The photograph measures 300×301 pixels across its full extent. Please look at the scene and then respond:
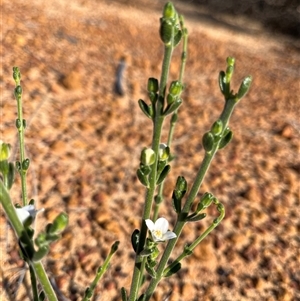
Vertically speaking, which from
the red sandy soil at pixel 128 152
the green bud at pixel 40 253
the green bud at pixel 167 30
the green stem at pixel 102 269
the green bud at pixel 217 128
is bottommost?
the red sandy soil at pixel 128 152

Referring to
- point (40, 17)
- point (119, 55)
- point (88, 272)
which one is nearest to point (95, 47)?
point (119, 55)

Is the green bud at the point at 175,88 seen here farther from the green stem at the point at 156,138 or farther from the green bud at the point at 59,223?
the green bud at the point at 59,223

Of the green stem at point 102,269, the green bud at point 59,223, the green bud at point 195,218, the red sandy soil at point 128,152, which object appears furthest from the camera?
the red sandy soil at point 128,152

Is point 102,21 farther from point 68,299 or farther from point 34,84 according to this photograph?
point 68,299

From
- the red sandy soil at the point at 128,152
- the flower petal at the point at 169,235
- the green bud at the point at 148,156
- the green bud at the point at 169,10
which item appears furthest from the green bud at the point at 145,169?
the red sandy soil at the point at 128,152

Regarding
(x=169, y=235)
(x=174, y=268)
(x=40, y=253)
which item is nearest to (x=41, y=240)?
(x=40, y=253)

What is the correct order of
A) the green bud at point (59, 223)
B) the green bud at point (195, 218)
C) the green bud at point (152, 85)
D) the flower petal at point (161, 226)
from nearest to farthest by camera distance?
the green bud at point (59, 223) < the green bud at point (152, 85) < the green bud at point (195, 218) < the flower petal at point (161, 226)

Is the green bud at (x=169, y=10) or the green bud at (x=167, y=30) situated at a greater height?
the green bud at (x=169, y=10)
